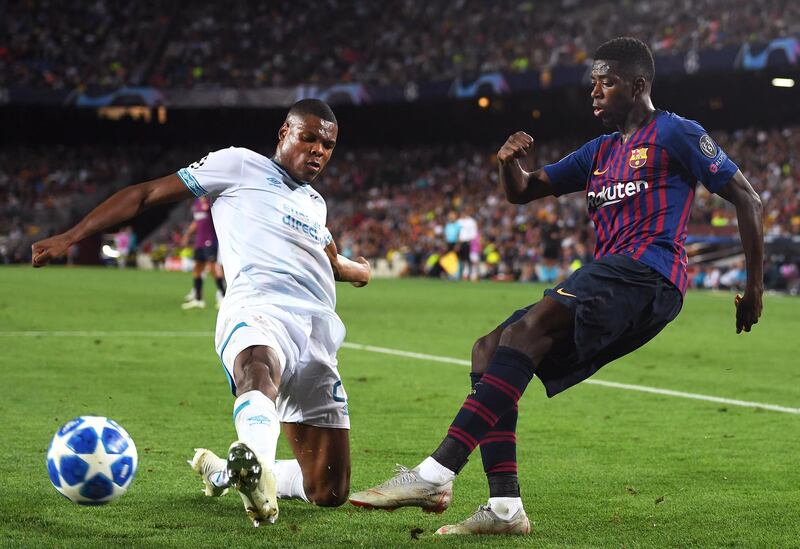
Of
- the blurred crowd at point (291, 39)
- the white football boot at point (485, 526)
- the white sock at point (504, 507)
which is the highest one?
the blurred crowd at point (291, 39)

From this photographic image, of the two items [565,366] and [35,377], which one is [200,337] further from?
[565,366]

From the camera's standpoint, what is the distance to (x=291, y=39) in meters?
48.0

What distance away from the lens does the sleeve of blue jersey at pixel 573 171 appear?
5.02 metres

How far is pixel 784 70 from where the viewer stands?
33094mm

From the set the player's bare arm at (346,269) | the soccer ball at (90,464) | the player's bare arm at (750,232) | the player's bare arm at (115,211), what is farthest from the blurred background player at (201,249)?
the player's bare arm at (750,232)

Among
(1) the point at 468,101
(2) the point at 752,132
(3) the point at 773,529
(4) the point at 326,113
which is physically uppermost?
(1) the point at 468,101

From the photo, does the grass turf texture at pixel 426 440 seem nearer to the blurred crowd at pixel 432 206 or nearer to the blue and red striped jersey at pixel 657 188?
the blue and red striped jersey at pixel 657 188

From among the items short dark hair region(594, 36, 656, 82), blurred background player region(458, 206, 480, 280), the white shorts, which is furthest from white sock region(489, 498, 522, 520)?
blurred background player region(458, 206, 480, 280)

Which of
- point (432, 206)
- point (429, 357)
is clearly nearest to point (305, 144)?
point (429, 357)

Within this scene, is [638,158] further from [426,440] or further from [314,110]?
[426,440]

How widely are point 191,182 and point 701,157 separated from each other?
83.8 inches

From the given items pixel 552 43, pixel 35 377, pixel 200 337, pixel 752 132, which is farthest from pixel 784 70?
pixel 35 377

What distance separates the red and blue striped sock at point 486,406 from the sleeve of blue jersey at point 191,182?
4.79ft

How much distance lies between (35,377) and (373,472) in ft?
14.7
